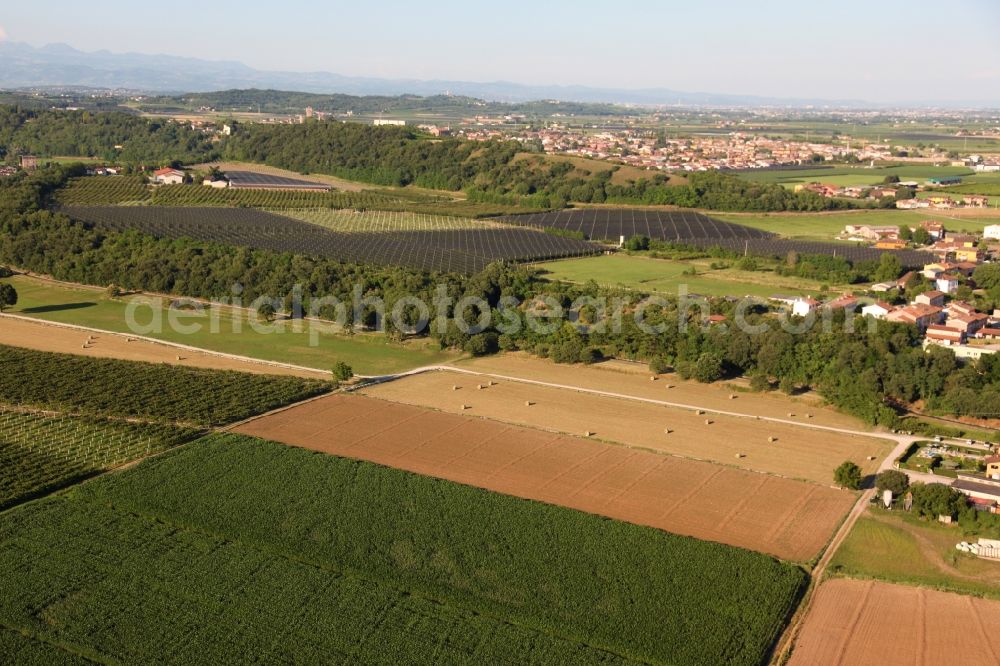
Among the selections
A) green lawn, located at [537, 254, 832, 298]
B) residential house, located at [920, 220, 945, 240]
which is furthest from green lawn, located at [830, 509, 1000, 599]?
residential house, located at [920, 220, 945, 240]

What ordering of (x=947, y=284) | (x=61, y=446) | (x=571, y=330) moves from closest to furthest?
(x=61, y=446) < (x=571, y=330) < (x=947, y=284)

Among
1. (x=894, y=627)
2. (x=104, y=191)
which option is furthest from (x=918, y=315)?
(x=104, y=191)

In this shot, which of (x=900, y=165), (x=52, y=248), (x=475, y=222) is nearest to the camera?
(x=52, y=248)

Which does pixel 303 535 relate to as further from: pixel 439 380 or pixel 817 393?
pixel 817 393

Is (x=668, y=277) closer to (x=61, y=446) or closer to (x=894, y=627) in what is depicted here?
(x=61, y=446)

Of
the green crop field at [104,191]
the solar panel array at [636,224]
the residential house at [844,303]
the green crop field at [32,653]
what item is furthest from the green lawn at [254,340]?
the solar panel array at [636,224]

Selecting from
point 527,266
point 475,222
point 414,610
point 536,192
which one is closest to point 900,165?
point 536,192

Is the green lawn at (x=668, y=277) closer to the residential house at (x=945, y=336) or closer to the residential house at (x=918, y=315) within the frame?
the residential house at (x=918, y=315)
